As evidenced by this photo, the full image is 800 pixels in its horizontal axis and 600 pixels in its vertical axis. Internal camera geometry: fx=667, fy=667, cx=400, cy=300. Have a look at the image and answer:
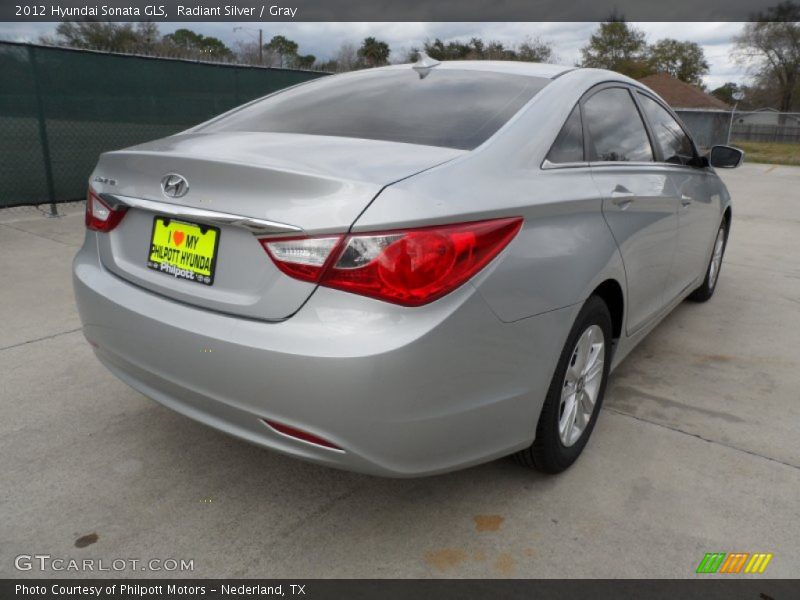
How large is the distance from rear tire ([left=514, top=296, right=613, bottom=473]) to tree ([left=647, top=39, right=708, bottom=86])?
258 ft

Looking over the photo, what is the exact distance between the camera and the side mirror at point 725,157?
4.49m

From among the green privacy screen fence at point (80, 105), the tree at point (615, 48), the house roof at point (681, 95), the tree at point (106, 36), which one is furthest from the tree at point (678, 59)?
the green privacy screen fence at point (80, 105)

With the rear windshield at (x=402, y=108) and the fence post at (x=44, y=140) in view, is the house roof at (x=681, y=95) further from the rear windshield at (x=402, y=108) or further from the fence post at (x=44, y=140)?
the rear windshield at (x=402, y=108)

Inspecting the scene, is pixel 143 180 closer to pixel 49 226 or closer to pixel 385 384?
pixel 385 384

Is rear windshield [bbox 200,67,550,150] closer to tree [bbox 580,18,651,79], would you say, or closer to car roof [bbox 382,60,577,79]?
car roof [bbox 382,60,577,79]

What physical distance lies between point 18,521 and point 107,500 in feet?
0.91

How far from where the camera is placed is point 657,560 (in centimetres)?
215

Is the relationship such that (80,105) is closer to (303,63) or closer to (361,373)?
(361,373)

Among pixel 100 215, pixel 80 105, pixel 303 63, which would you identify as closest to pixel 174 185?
pixel 100 215

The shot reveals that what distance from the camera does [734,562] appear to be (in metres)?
2.16

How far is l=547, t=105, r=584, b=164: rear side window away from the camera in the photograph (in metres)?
2.40

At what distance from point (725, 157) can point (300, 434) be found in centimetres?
385

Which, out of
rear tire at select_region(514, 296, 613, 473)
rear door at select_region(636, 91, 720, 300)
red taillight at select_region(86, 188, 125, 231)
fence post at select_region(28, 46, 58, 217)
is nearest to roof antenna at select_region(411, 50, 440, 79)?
rear door at select_region(636, 91, 720, 300)
